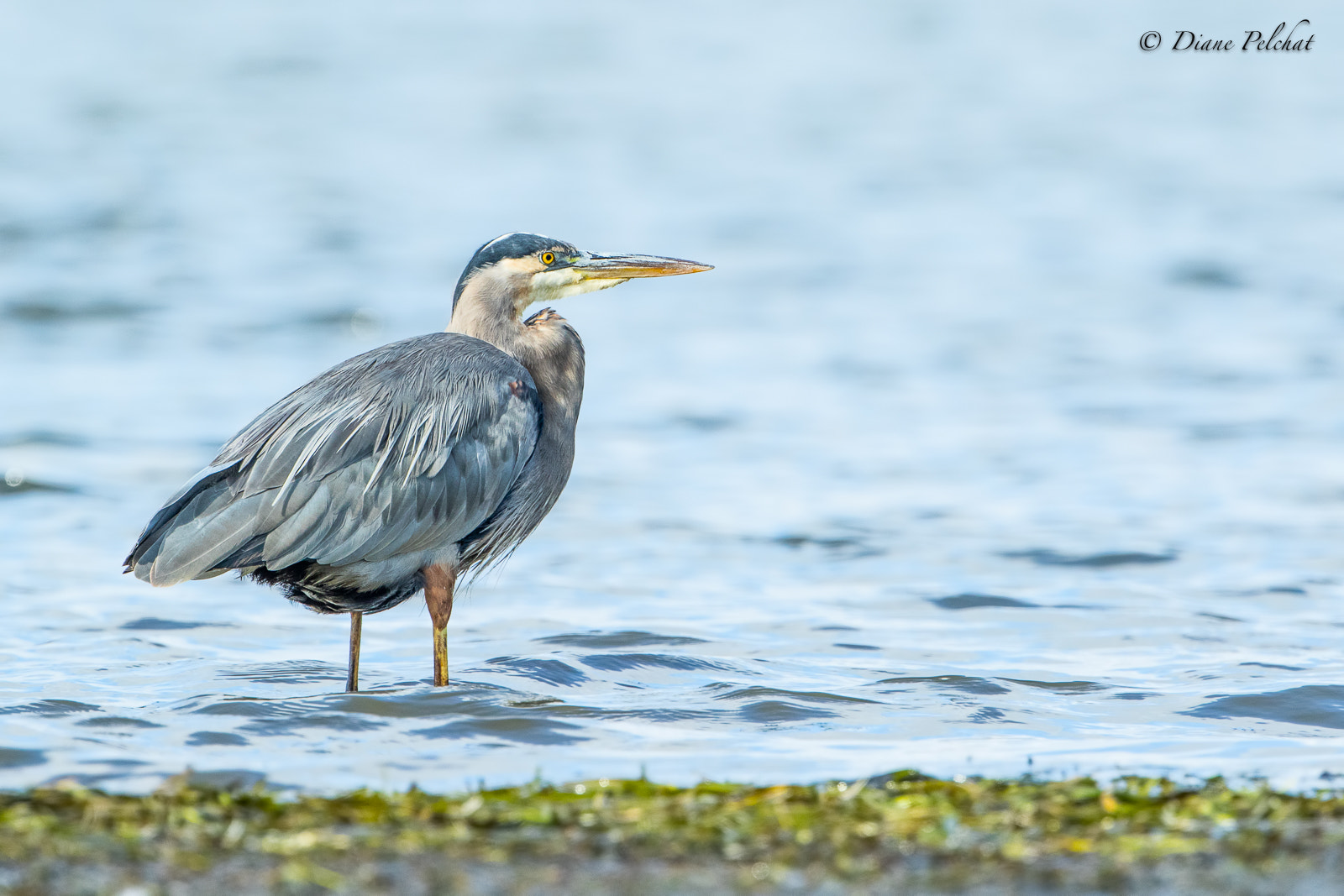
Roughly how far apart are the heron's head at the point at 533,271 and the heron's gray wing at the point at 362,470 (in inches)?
20.7

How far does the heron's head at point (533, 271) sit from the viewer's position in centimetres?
759

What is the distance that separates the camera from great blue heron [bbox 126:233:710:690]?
6.54 metres

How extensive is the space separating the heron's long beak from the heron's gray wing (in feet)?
2.83

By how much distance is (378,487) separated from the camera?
6707 mm

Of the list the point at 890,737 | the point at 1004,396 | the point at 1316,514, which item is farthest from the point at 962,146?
the point at 890,737

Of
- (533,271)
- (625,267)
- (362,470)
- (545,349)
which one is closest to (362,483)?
(362,470)

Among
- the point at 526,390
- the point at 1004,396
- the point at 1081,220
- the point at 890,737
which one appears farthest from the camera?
the point at 1081,220

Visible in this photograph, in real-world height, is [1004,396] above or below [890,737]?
above

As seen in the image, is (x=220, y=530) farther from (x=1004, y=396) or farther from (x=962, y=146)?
(x=962, y=146)

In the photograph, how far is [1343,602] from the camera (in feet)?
27.2

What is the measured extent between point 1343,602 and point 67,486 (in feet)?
24.2

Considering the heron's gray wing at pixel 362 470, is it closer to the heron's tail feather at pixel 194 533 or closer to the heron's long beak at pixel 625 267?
the heron's tail feather at pixel 194 533

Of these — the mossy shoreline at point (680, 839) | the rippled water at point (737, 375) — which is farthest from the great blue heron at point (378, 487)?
the mossy shoreline at point (680, 839)

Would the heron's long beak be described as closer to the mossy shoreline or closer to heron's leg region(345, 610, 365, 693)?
heron's leg region(345, 610, 365, 693)
